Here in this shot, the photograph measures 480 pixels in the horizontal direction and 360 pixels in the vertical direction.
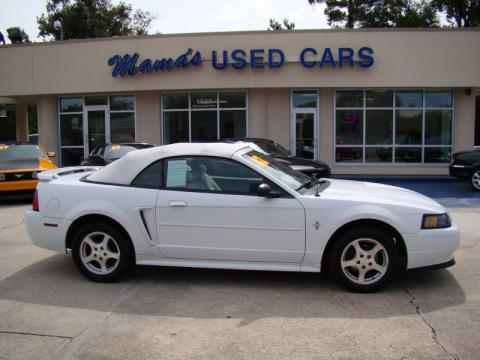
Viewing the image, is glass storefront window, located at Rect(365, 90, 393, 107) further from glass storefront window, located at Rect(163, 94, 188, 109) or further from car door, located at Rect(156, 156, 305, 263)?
car door, located at Rect(156, 156, 305, 263)

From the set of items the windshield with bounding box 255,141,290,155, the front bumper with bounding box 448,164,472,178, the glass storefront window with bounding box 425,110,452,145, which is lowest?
the front bumper with bounding box 448,164,472,178

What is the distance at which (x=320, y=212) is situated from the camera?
4934 mm

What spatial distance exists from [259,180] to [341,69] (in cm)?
1269

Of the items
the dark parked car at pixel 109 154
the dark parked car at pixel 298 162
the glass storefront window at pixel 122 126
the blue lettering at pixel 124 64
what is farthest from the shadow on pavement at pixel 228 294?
the glass storefront window at pixel 122 126

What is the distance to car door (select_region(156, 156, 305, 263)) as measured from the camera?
16.3 feet

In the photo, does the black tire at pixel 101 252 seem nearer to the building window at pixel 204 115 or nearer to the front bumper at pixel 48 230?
the front bumper at pixel 48 230

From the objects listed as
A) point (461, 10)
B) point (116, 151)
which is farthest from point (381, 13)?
point (116, 151)

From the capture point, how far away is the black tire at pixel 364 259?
4891 millimetres

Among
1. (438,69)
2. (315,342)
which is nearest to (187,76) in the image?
(438,69)

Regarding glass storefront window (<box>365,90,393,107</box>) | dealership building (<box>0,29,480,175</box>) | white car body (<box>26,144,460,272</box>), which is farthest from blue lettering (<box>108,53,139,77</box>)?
white car body (<box>26,144,460,272</box>)

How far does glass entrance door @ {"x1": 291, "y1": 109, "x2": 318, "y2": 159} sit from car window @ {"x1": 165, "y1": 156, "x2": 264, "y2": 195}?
504 inches

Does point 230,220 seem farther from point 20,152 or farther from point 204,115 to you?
point 204,115

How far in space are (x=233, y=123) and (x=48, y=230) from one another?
1304 cm

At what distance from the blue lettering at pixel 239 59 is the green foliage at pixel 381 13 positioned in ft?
61.0
